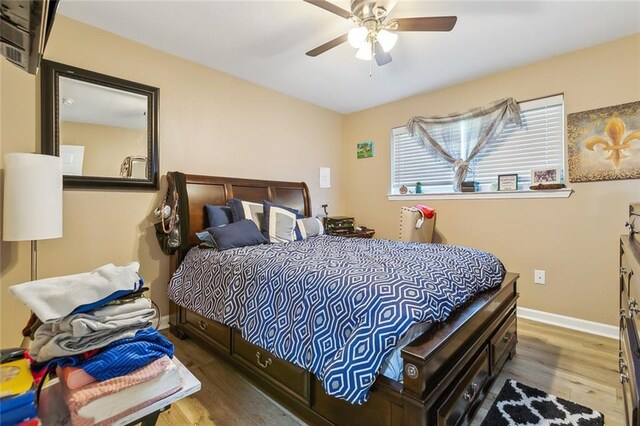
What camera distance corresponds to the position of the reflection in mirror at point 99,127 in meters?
2.23

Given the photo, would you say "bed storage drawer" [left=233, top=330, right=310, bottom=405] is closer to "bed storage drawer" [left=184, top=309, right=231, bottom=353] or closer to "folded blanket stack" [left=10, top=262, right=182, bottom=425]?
"bed storage drawer" [left=184, top=309, right=231, bottom=353]

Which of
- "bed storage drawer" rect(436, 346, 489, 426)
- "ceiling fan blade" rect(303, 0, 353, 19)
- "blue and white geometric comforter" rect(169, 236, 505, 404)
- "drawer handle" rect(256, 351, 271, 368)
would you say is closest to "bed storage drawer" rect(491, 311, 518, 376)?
"bed storage drawer" rect(436, 346, 489, 426)

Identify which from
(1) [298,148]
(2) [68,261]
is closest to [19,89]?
(2) [68,261]

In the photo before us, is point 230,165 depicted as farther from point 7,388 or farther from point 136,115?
point 7,388

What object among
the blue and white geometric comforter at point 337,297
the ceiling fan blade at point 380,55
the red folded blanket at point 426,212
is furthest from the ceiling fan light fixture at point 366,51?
the red folded blanket at point 426,212

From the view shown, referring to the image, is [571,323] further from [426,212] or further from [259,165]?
[259,165]

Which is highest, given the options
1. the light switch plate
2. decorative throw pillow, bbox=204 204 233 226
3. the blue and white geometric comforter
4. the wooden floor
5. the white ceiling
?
the white ceiling

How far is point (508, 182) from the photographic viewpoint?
3.11m

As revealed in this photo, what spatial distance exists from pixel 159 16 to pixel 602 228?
13.5 ft

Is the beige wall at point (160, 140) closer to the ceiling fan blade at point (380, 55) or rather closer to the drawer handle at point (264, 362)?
the drawer handle at point (264, 362)

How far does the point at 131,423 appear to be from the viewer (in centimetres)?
80

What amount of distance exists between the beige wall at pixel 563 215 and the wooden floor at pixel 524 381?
17.2 inches

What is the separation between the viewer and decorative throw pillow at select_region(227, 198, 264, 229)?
2.78 metres

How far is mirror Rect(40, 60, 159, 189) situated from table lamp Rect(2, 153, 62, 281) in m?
0.49
